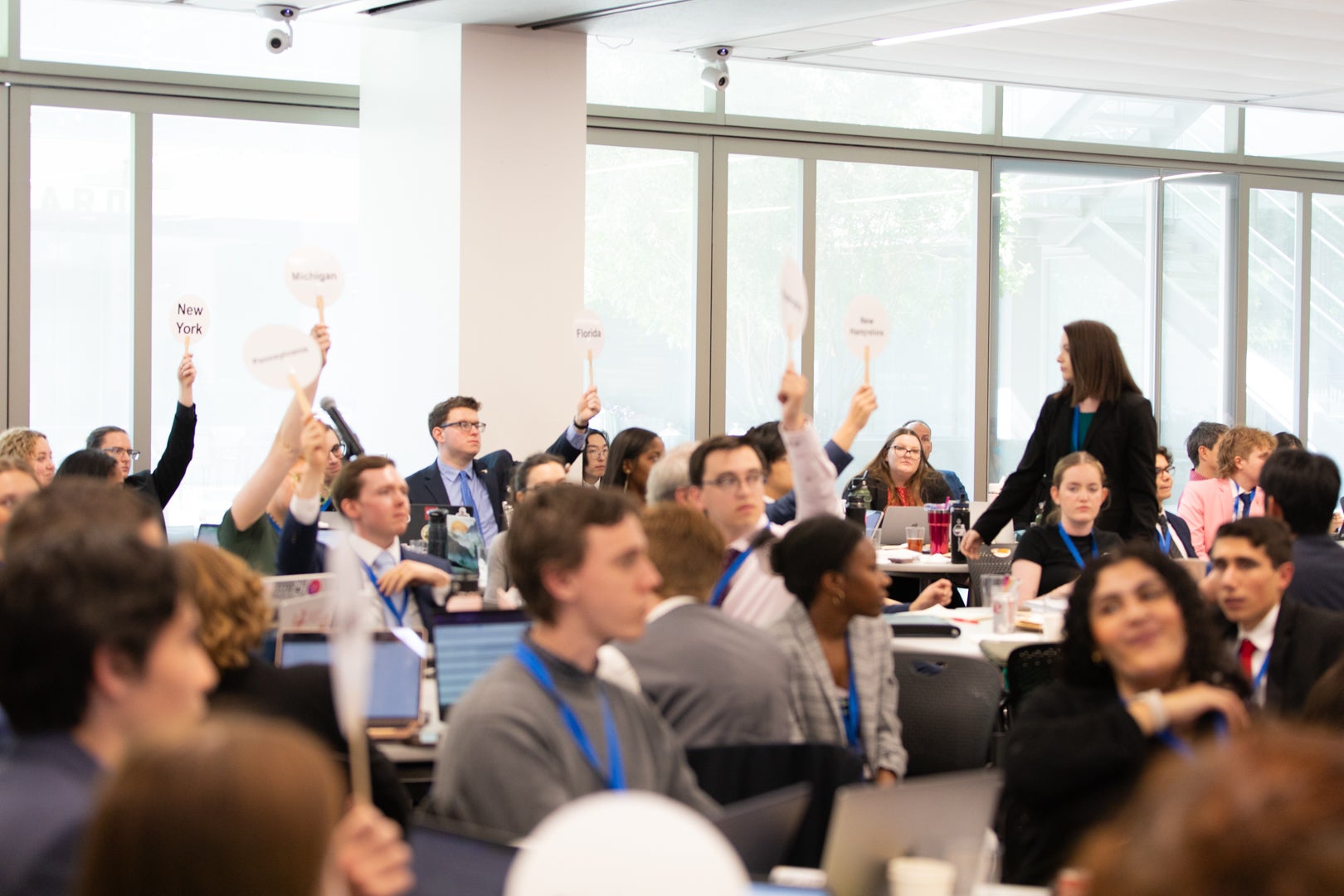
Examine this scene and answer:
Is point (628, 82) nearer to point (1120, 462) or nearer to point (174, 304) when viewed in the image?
point (174, 304)

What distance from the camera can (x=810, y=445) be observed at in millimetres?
4406

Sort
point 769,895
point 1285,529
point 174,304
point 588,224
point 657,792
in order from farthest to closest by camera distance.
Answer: point 588,224, point 174,304, point 1285,529, point 657,792, point 769,895

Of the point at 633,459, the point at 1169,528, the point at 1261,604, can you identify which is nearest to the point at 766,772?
the point at 1261,604

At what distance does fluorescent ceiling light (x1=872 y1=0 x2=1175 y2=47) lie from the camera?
793 centimetres

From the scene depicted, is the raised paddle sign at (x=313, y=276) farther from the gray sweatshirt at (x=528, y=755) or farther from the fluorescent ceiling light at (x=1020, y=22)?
the fluorescent ceiling light at (x=1020, y=22)

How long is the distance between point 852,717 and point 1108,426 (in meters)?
2.83

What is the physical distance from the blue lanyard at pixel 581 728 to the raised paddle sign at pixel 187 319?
15.2 ft

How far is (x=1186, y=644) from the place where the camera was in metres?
2.79

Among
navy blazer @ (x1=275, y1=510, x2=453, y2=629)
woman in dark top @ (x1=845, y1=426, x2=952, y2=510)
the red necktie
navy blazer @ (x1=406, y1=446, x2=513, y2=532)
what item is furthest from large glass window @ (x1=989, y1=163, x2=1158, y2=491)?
the red necktie

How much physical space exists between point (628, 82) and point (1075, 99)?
4.02m

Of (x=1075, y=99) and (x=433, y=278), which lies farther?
(x=1075, y=99)

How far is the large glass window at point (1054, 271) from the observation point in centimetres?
1173

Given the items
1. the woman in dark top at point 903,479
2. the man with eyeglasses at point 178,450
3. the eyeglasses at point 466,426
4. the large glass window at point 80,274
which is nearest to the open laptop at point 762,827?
the man with eyeglasses at point 178,450

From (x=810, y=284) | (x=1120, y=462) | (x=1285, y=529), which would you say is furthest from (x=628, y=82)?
(x=1285, y=529)
